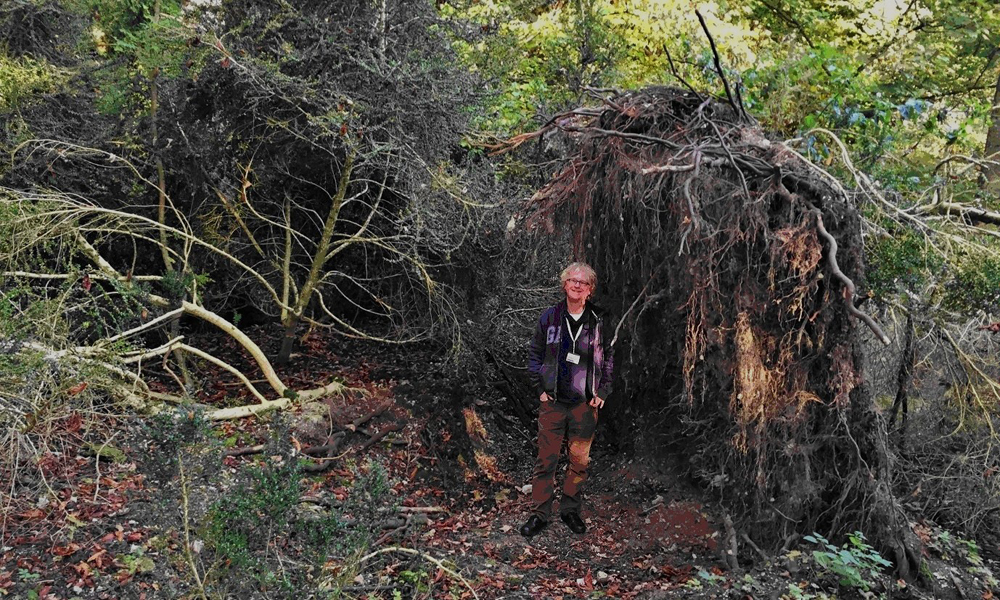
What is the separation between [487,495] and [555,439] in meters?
1.21

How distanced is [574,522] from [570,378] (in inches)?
42.0

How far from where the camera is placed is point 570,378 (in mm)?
4883

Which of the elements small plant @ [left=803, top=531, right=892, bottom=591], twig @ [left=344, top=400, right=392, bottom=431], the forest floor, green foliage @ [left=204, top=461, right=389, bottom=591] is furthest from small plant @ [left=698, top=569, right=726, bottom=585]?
twig @ [left=344, top=400, right=392, bottom=431]

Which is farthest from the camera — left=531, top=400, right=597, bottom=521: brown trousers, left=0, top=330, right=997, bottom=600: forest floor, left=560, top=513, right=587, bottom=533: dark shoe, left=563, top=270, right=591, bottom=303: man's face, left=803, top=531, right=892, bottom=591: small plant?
left=560, top=513, right=587, bottom=533: dark shoe

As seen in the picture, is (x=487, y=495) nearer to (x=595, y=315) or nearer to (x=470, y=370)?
(x=470, y=370)

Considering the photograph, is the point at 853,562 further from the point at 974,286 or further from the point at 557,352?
the point at 557,352

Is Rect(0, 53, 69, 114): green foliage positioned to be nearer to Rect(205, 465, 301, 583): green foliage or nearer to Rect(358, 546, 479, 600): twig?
Rect(205, 465, 301, 583): green foliage

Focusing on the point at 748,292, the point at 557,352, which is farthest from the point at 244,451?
the point at 748,292

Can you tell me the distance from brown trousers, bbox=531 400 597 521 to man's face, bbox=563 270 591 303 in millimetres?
740

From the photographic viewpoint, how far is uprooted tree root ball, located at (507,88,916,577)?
4.10m

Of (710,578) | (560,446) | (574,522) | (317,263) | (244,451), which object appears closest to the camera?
(710,578)

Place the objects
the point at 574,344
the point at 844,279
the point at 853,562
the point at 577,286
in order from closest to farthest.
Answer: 1. the point at 844,279
2. the point at 853,562
3. the point at 577,286
4. the point at 574,344

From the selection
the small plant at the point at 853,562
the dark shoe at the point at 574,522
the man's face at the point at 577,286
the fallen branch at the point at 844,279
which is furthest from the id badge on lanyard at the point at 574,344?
the small plant at the point at 853,562

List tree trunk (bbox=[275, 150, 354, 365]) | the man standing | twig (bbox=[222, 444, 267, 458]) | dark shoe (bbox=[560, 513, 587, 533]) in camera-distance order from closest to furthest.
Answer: the man standing → dark shoe (bbox=[560, 513, 587, 533]) → twig (bbox=[222, 444, 267, 458]) → tree trunk (bbox=[275, 150, 354, 365])
